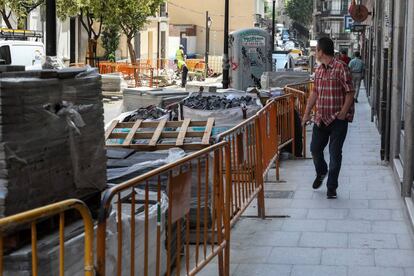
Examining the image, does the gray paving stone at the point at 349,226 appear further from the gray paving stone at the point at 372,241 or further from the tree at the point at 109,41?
the tree at the point at 109,41

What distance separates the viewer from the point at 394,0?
10984 millimetres

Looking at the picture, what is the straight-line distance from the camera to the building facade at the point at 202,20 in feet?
213

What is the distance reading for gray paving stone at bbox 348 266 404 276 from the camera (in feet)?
19.1

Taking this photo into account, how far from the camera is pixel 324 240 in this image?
270 inches

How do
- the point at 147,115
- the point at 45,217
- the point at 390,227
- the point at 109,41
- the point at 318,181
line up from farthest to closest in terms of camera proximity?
the point at 109,41 < the point at 147,115 < the point at 318,181 < the point at 390,227 < the point at 45,217

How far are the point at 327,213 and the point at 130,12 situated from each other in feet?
94.6

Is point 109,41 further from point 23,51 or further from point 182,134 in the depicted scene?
point 182,134

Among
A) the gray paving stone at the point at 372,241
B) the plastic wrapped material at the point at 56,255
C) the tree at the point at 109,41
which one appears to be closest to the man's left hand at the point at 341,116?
the gray paving stone at the point at 372,241

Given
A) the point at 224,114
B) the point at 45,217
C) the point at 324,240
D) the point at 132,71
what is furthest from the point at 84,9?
the point at 45,217

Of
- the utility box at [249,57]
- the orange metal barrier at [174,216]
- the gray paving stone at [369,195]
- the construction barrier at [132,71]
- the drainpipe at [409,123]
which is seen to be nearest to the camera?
the orange metal barrier at [174,216]

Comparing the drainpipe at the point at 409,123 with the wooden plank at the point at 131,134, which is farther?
the drainpipe at the point at 409,123

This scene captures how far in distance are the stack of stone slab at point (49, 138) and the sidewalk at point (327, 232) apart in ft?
5.91

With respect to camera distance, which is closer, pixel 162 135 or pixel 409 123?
pixel 162 135

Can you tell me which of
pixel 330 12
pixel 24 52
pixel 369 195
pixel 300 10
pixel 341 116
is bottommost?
pixel 369 195
